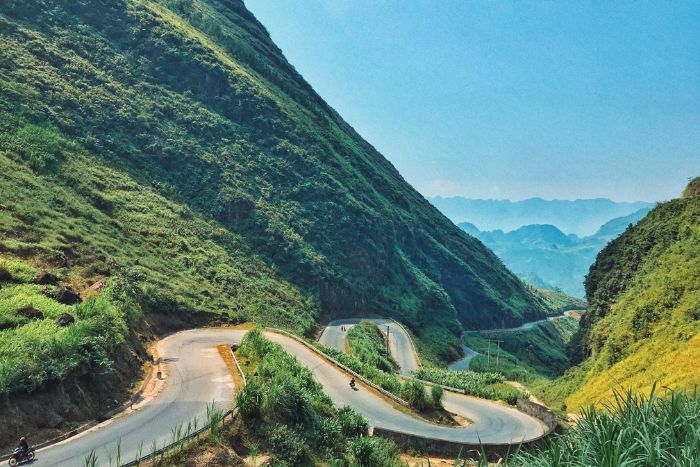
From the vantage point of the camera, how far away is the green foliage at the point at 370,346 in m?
50.4

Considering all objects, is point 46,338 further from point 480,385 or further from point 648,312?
point 648,312

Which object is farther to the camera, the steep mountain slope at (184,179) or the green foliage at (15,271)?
the steep mountain slope at (184,179)

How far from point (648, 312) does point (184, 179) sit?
60.2 metres

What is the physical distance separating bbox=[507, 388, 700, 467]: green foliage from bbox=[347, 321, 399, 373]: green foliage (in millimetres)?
38339

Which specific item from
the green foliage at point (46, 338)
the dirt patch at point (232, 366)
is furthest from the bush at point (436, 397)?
the green foliage at point (46, 338)

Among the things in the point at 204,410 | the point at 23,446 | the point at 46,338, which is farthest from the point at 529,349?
the point at 23,446

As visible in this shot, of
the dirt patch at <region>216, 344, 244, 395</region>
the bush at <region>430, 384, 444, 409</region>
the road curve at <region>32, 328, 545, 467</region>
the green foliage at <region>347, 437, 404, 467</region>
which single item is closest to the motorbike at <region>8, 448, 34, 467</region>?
the road curve at <region>32, 328, 545, 467</region>

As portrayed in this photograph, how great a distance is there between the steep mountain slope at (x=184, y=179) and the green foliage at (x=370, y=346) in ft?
22.5

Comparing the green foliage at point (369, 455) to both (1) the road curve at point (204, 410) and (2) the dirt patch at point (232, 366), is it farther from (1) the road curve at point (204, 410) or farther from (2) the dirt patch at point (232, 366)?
(2) the dirt patch at point (232, 366)

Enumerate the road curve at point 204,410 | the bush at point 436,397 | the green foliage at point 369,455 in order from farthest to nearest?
the bush at point 436,397, the green foliage at point 369,455, the road curve at point 204,410

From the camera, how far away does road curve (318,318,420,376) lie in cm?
6088

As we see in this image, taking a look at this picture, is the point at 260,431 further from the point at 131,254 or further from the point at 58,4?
the point at 58,4

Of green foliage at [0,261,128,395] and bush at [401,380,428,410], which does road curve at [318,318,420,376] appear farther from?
green foliage at [0,261,128,395]

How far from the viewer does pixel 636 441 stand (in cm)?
892
